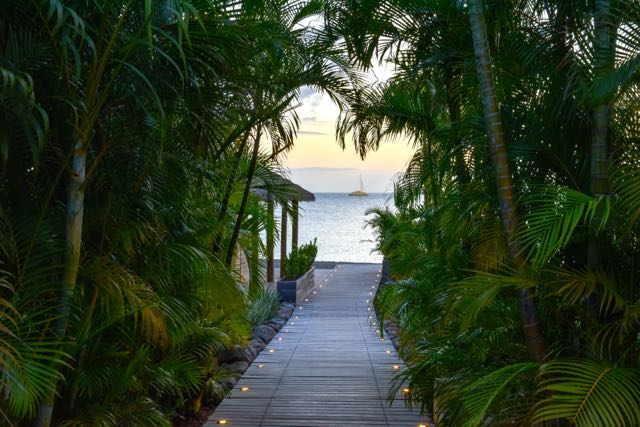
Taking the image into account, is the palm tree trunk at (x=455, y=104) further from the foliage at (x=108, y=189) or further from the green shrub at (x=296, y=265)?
the green shrub at (x=296, y=265)

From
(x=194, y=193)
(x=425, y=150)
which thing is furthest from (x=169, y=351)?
(x=425, y=150)

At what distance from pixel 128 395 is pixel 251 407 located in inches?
63.6

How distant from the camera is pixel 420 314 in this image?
4.81 m

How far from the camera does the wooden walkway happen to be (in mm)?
4758

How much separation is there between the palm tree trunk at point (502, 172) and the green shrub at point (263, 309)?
216 inches

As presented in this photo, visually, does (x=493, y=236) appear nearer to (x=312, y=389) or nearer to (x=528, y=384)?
(x=528, y=384)

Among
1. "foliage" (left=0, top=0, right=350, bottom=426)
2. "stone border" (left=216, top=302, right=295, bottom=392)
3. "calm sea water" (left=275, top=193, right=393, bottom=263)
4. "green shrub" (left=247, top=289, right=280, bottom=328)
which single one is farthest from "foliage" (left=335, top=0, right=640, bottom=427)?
"calm sea water" (left=275, top=193, right=393, bottom=263)

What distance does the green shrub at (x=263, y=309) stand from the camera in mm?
8541

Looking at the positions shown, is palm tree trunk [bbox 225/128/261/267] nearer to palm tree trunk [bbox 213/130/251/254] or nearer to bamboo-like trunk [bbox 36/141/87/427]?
palm tree trunk [bbox 213/130/251/254]

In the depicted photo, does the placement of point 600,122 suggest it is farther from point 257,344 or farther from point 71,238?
point 257,344

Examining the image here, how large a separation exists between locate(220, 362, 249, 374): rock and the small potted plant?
4322 mm

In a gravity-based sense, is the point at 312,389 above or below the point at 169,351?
below

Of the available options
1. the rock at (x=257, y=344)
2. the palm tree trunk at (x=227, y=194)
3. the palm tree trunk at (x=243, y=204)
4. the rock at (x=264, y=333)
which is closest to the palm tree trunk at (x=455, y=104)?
the palm tree trunk at (x=227, y=194)

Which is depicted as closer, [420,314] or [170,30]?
[170,30]
